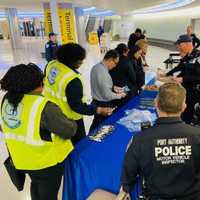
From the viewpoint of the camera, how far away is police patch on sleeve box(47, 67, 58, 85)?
2.46 m

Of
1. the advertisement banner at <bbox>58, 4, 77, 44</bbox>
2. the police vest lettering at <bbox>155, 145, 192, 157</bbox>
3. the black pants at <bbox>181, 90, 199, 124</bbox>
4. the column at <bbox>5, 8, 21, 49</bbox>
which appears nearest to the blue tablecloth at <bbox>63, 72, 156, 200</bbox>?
the police vest lettering at <bbox>155, 145, 192, 157</bbox>

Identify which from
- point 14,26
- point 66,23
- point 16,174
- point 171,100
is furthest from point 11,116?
point 14,26

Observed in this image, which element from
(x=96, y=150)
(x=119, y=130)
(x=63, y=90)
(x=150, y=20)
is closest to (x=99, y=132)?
(x=119, y=130)

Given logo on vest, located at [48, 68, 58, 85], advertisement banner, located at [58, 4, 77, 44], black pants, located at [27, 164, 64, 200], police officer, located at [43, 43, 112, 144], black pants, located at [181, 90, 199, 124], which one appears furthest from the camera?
advertisement banner, located at [58, 4, 77, 44]

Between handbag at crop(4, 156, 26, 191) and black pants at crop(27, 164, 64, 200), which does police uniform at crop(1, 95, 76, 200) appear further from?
handbag at crop(4, 156, 26, 191)

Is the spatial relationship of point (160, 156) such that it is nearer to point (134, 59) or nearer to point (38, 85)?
point (38, 85)

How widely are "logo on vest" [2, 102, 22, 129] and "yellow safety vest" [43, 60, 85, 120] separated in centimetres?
66

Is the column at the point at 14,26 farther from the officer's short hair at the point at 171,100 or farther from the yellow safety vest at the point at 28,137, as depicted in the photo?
the officer's short hair at the point at 171,100

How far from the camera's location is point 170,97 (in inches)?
52.4

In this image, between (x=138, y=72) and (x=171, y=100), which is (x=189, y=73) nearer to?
(x=138, y=72)

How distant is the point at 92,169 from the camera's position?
80.8 inches

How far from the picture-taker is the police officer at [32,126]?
1695mm

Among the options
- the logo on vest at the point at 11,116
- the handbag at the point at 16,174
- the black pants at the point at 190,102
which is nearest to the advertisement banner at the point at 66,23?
the black pants at the point at 190,102

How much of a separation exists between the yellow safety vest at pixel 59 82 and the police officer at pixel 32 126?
0.57m
